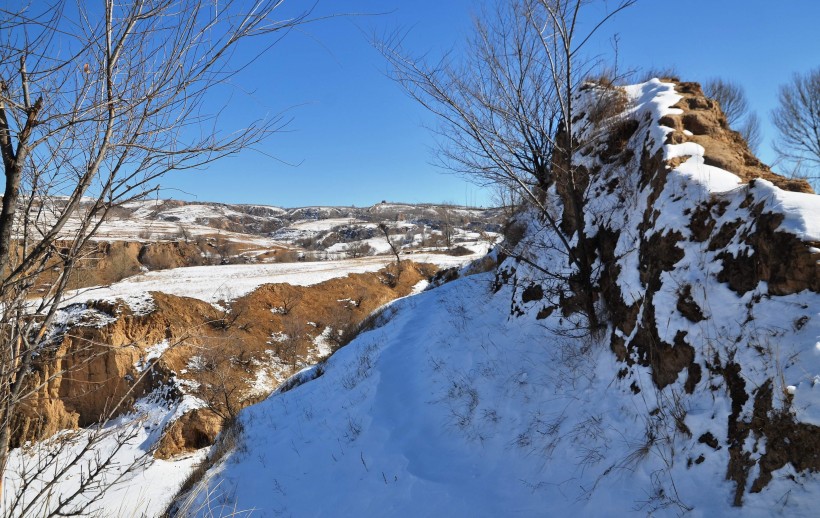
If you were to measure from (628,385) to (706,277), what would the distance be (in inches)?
44.0

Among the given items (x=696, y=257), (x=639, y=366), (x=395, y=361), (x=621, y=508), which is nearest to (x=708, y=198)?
(x=696, y=257)

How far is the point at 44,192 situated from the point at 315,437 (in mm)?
5175

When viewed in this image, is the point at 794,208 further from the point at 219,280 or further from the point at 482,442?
the point at 219,280

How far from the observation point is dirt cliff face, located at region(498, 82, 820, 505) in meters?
2.53

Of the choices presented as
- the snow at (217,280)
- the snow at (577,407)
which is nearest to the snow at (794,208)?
the snow at (577,407)

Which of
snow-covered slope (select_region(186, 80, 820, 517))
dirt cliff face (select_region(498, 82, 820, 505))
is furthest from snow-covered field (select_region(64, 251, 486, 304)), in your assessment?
dirt cliff face (select_region(498, 82, 820, 505))

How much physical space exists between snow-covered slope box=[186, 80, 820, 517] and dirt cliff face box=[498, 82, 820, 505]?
0.6 inches

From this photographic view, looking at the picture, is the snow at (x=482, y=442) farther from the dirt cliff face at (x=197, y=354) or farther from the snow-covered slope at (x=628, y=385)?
the dirt cliff face at (x=197, y=354)

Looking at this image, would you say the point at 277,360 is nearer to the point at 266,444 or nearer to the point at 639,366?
the point at 266,444

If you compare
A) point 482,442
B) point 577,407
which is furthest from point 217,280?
point 577,407

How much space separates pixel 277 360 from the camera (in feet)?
63.3

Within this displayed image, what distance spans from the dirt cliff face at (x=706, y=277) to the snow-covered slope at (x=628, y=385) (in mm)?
14

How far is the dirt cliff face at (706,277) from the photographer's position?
2.53 m

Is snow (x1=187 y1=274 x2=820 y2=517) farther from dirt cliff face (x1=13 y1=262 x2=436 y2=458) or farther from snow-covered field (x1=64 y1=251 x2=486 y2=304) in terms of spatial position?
snow-covered field (x1=64 y1=251 x2=486 y2=304)
